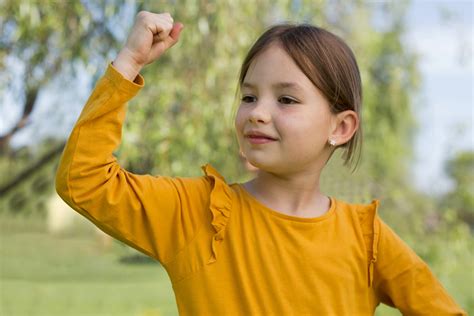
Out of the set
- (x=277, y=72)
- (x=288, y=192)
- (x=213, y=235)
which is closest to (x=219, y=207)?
(x=213, y=235)

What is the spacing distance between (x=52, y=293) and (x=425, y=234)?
2.54 m

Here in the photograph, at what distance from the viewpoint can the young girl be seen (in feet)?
4.22

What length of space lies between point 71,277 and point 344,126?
4319 millimetres

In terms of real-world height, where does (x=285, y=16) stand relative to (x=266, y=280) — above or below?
above

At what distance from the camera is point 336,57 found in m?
1.52

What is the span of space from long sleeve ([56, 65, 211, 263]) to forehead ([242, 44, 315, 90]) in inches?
9.7

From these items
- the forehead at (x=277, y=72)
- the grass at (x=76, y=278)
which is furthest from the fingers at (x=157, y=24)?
the grass at (x=76, y=278)

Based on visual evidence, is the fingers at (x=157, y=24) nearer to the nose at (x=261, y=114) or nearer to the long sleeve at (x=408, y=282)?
the nose at (x=261, y=114)

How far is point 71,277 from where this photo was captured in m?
5.51

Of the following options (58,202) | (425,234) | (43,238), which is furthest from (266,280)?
(43,238)

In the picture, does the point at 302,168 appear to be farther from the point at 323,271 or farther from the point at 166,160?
the point at 166,160

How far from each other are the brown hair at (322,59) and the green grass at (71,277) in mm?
3082

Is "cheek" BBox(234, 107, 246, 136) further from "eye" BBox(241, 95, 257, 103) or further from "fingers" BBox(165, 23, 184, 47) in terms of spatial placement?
"fingers" BBox(165, 23, 184, 47)

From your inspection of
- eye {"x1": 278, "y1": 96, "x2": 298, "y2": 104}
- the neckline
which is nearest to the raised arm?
the neckline
